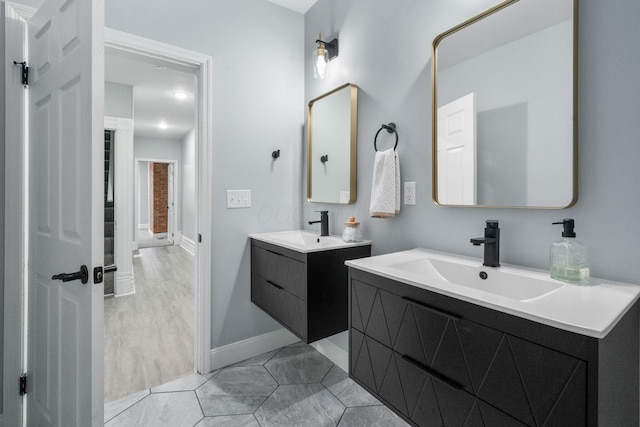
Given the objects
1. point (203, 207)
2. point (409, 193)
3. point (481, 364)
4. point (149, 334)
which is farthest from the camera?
point (149, 334)

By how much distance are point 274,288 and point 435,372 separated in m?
1.20

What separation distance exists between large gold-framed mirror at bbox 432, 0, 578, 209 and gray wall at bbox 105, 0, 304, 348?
4.12 feet

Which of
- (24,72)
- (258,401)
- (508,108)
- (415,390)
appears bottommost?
(258,401)

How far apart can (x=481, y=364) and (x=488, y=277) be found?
0.43 meters

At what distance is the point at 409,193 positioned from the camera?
5.47 feet

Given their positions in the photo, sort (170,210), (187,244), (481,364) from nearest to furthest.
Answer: (481,364), (187,244), (170,210)

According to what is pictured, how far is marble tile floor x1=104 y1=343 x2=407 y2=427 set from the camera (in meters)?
1.61

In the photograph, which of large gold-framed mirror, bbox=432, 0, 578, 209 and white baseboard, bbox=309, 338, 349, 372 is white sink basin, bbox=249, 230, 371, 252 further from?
white baseboard, bbox=309, 338, 349, 372

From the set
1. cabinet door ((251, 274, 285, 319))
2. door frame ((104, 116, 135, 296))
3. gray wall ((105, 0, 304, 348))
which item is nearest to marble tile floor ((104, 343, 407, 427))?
gray wall ((105, 0, 304, 348))

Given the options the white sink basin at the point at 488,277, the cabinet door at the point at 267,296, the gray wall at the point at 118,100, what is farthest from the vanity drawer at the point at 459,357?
the gray wall at the point at 118,100

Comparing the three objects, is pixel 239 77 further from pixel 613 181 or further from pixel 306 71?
pixel 613 181

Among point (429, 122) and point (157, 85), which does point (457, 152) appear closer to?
Answer: point (429, 122)

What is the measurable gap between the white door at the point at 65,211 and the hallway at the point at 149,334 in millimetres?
614

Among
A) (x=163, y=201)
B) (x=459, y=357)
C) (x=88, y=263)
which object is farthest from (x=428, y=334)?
(x=163, y=201)
